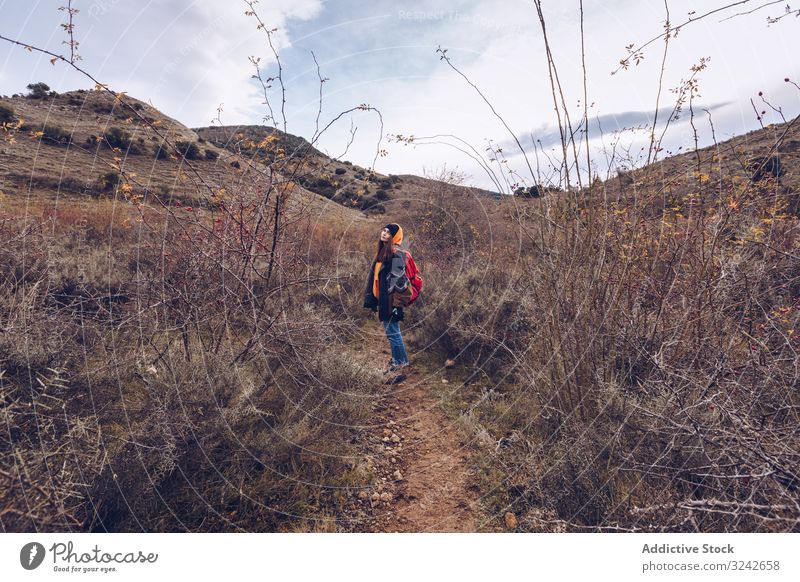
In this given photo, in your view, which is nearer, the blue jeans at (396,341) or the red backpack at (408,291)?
the red backpack at (408,291)

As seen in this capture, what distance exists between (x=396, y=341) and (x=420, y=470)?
6.48ft

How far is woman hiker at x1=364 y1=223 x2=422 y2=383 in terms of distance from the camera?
4633 millimetres

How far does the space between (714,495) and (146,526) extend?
11.2 feet

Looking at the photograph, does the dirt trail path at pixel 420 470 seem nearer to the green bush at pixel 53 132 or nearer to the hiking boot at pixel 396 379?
the hiking boot at pixel 396 379

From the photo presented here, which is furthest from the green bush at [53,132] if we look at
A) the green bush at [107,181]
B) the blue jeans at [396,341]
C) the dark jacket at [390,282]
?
the blue jeans at [396,341]

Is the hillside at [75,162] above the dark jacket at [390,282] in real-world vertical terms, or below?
above

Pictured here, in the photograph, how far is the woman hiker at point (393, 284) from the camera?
4633 mm

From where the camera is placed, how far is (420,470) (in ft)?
10.4

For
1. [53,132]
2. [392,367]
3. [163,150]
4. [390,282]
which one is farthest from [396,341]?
[53,132]

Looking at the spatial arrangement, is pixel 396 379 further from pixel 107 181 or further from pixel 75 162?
pixel 75 162

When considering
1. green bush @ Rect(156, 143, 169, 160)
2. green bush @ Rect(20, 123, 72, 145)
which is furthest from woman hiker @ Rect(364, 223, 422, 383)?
green bush @ Rect(20, 123, 72, 145)

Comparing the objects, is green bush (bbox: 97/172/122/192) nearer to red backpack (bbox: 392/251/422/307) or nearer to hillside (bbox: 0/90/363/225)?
hillside (bbox: 0/90/363/225)

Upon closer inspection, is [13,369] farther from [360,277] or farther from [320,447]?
[360,277]
